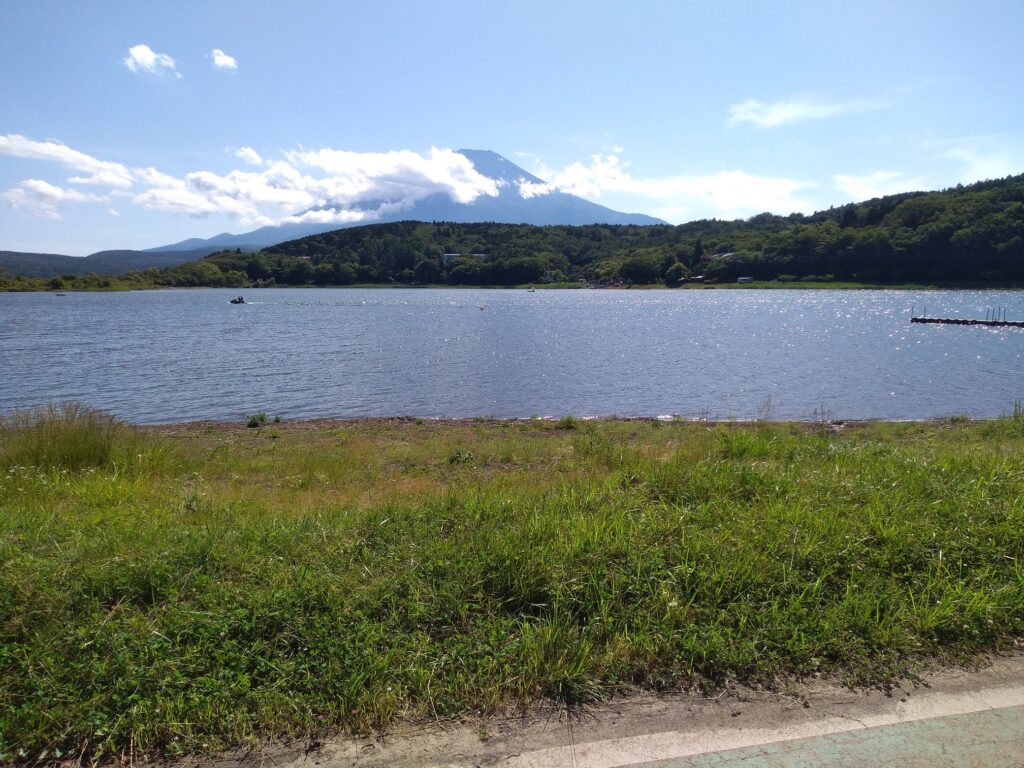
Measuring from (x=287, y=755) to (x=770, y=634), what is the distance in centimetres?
299

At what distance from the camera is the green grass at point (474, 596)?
356 centimetres

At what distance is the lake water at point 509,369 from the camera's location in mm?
27031

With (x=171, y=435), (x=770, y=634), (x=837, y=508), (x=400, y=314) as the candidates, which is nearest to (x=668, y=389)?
(x=171, y=435)

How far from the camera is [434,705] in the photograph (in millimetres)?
3562

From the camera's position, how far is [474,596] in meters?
4.48

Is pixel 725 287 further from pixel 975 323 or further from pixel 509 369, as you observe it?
pixel 509 369

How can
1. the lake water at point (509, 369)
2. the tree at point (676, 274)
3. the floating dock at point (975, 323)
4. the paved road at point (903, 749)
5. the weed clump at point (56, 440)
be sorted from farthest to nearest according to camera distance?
the tree at point (676, 274) < the floating dock at point (975, 323) < the lake water at point (509, 369) < the weed clump at point (56, 440) < the paved road at point (903, 749)

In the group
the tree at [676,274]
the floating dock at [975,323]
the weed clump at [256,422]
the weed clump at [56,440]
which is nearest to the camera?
the weed clump at [56,440]

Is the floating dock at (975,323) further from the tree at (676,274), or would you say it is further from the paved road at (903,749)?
the tree at (676,274)

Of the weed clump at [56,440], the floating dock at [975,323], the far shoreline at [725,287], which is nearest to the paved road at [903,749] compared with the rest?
the weed clump at [56,440]

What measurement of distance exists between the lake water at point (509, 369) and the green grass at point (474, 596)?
18.9 meters

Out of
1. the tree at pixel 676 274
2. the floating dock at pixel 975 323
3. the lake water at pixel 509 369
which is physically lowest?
the floating dock at pixel 975 323

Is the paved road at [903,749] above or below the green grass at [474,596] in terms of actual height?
below

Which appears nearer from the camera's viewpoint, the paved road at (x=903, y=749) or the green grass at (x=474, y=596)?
the paved road at (x=903, y=749)
